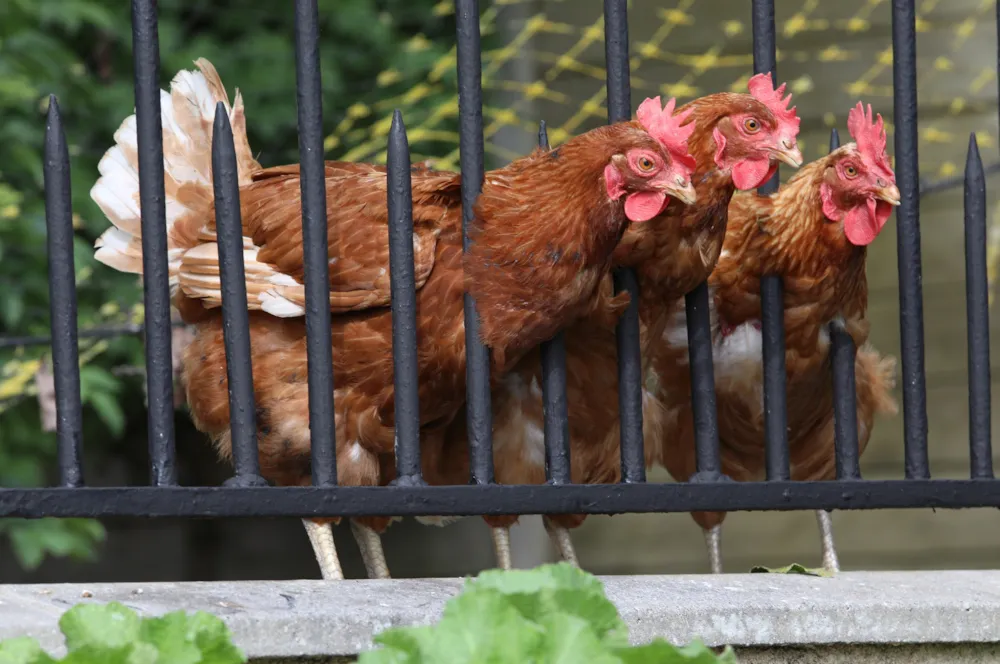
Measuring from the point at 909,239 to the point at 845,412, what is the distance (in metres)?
0.37

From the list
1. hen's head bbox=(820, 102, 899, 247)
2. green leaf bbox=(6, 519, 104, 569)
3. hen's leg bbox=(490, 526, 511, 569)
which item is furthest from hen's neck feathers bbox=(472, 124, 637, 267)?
green leaf bbox=(6, 519, 104, 569)

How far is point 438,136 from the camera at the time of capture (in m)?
5.33

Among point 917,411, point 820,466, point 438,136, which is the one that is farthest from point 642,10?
point 917,411

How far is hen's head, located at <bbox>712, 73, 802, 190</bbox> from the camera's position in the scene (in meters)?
2.99

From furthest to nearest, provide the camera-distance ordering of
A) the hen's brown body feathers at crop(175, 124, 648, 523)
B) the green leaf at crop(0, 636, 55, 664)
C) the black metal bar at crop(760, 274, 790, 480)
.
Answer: the hen's brown body feathers at crop(175, 124, 648, 523) → the black metal bar at crop(760, 274, 790, 480) → the green leaf at crop(0, 636, 55, 664)

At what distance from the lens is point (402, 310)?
227 centimetres

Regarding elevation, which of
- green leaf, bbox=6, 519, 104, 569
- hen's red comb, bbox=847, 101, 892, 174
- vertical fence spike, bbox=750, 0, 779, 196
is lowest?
green leaf, bbox=6, 519, 104, 569

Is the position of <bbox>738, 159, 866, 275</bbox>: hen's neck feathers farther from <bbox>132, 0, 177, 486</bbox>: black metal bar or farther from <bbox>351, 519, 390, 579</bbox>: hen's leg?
<bbox>132, 0, 177, 486</bbox>: black metal bar

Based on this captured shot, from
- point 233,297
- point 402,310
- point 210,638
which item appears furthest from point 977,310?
point 210,638

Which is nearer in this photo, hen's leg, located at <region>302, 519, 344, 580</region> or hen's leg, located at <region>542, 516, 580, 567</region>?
hen's leg, located at <region>302, 519, 344, 580</region>

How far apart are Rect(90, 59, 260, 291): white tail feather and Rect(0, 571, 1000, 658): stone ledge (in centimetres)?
171

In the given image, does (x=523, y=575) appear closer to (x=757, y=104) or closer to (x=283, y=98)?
(x=757, y=104)

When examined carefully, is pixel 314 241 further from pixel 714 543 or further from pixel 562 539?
pixel 714 543

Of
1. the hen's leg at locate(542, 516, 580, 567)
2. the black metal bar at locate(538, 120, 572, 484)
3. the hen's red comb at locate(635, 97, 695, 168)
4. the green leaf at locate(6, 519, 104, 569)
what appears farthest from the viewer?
the green leaf at locate(6, 519, 104, 569)
